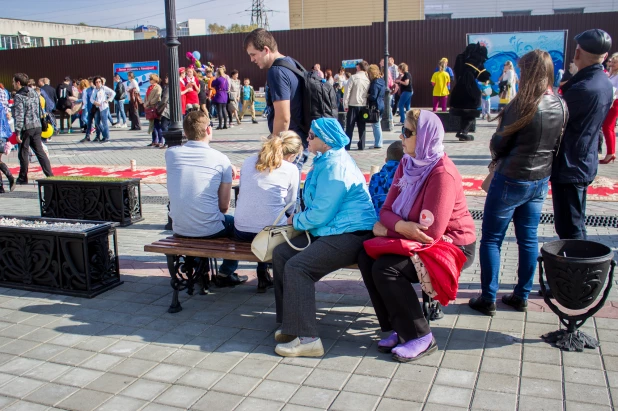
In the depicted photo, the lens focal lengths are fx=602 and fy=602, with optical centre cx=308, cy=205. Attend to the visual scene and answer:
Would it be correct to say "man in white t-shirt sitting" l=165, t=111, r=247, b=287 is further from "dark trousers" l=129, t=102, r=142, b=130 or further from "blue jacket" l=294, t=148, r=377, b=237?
"dark trousers" l=129, t=102, r=142, b=130

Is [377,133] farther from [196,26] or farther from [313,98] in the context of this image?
[196,26]

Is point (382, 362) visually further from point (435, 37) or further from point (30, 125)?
point (435, 37)

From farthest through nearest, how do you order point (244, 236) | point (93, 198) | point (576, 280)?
point (93, 198) → point (244, 236) → point (576, 280)

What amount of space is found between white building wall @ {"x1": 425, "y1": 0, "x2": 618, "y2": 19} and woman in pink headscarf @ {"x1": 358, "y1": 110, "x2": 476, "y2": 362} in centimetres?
3283

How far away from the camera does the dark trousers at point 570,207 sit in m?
4.33

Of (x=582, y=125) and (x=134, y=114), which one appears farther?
(x=134, y=114)

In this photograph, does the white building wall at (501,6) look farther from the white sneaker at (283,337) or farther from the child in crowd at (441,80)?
the white sneaker at (283,337)

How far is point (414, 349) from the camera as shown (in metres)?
3.70

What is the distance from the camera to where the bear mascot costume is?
13.6 m

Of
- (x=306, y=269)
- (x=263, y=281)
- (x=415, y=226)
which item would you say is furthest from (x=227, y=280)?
(x=415, y=226)

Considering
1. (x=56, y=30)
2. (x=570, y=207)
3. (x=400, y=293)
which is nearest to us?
(x=400, y=293)

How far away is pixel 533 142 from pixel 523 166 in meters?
0.17

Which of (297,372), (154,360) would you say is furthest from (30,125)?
(297,372)

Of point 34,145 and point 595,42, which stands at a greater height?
point 595,42
